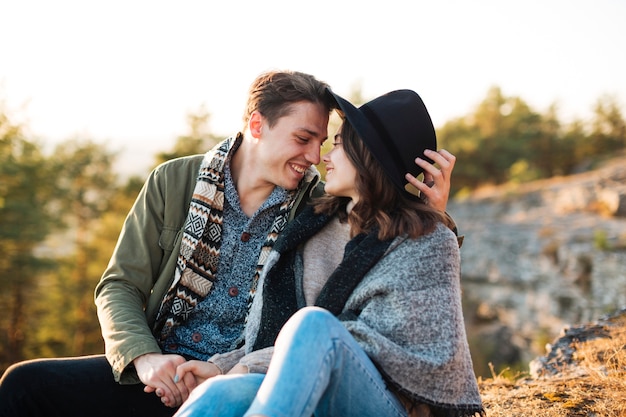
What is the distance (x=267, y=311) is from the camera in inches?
89.4

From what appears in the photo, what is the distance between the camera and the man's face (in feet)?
9.09

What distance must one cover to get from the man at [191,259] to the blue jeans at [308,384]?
51cm

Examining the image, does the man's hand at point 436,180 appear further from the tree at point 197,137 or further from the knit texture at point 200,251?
the tree at point 197,137

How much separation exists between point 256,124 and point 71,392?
1.48m

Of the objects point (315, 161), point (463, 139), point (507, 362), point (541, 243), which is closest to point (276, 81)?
point (315, 161)

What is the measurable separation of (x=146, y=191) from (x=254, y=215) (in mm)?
508

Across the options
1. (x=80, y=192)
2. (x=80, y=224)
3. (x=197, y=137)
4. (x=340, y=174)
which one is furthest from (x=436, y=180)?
(x=80, y=192)

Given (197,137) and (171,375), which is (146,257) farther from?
(197,137)

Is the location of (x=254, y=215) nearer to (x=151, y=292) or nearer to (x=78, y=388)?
(x=151, y=292)

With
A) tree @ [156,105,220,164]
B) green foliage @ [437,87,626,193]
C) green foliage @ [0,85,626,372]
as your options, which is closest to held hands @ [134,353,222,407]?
green foliage @ [0,85,626,372]

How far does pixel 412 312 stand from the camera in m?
1.93

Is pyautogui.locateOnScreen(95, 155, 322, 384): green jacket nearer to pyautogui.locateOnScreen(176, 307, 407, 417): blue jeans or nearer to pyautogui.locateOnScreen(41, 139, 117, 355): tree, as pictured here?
pyautogui.locateOnScreen(176, 307, 407, 417): blue jeans

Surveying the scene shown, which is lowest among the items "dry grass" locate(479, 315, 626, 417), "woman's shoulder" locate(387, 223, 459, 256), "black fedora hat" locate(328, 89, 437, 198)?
"dry grass" locate(479, 315, 626, 417)

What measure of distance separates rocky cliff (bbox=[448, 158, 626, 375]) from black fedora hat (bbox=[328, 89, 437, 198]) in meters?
7.70
